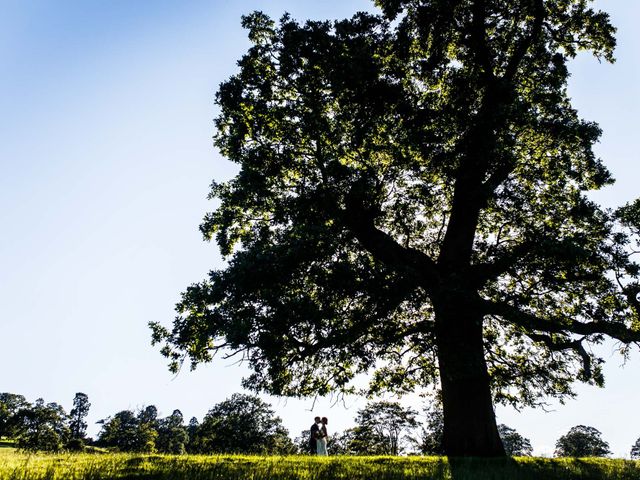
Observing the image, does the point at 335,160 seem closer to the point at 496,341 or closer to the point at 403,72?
the point at 403,72

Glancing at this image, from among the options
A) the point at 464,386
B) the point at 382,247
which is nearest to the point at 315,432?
the point at 464,386

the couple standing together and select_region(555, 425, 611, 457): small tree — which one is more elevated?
the couple standing together

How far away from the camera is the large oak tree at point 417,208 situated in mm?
12281

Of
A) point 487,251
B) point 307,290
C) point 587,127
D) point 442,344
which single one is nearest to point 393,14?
point 587,127

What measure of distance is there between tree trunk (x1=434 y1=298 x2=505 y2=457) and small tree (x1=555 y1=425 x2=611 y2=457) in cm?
8566

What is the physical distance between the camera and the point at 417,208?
17297 millimetres

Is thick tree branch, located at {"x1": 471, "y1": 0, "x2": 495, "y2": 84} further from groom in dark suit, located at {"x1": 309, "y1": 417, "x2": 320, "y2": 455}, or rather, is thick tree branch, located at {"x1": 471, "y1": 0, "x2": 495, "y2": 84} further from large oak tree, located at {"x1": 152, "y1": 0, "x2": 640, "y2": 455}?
groom in dark suit, located at {"x1": 309, "y1": 417, "x2": 320, "y2": 455}

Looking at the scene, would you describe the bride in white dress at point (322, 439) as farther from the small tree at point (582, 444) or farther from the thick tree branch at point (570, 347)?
the small tree at point (582, 444)

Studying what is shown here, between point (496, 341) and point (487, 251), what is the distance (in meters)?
5.21

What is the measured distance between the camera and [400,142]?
13930mm

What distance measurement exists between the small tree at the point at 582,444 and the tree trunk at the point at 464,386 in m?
85.7

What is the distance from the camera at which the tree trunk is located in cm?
1309

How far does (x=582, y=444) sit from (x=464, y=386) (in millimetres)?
92919

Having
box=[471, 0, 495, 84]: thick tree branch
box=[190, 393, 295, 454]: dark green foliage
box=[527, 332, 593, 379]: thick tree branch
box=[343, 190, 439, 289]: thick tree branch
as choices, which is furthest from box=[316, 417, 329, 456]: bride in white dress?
box=[190, 393, 295, 454]: dark green foliage
